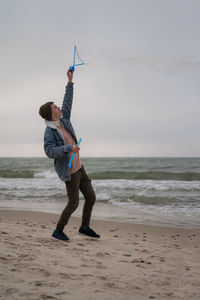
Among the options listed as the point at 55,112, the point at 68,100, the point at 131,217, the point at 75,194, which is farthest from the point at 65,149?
the point at 131,217

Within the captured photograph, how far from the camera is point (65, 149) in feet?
12.1

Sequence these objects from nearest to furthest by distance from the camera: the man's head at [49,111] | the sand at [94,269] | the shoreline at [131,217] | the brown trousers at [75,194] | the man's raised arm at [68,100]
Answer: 1. the sand at [94,269]
2. the man's head at [49,111]
3. the brown trousers at [75,194]
4. the man's raised arm at [68,100]
5. the shoreline at [131,217]

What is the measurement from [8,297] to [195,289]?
60.7 inches

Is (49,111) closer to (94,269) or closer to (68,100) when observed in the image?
(68,100)

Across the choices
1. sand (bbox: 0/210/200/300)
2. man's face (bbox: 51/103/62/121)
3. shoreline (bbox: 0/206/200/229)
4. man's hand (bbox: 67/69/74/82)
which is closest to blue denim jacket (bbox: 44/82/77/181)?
man's face (bbox: 51/103/62/121)

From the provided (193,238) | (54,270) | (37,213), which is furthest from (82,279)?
(37,213)

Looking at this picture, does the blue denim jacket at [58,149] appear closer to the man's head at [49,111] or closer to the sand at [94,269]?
the man's head at [49,111]

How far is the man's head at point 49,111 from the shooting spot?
12.6 ft

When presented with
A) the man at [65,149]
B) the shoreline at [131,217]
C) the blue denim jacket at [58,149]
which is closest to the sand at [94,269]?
the man at [65,149]

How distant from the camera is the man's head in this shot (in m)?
3.84

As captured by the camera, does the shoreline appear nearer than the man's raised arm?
No

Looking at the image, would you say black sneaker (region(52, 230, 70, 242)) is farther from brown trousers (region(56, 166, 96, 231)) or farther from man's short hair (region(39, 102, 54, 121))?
man's short hair (region(39, 102, 54, 121))

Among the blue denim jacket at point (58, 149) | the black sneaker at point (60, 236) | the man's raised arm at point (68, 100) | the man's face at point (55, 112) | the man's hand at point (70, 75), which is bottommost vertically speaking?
the black sneaker at point (60, 236)

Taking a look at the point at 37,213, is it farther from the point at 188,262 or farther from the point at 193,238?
the point at 188,262
